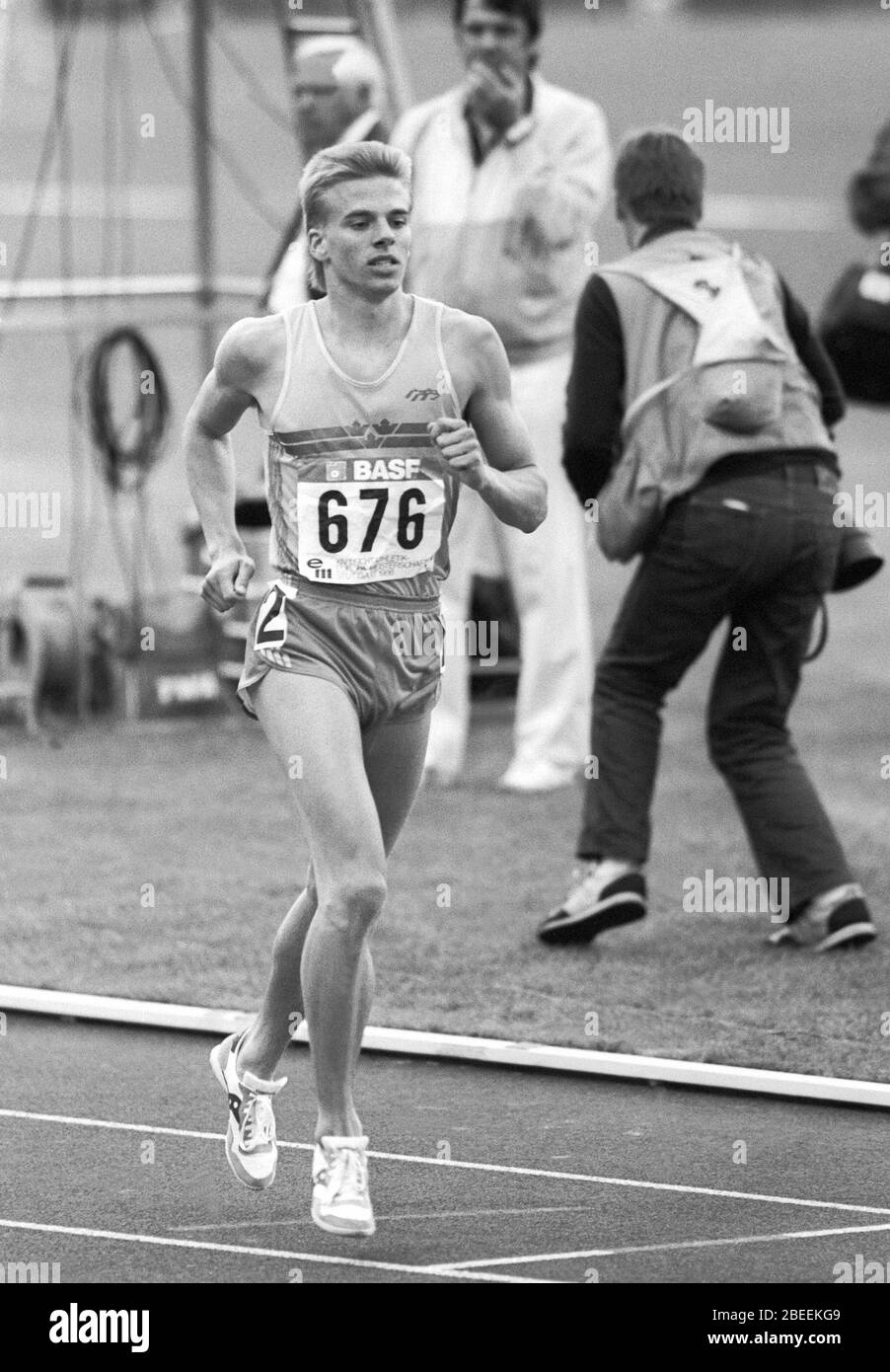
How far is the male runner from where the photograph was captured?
17.8 ft

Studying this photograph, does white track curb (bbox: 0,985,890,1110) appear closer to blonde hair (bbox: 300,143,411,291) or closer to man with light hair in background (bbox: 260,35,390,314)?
blonde hair (bbox: 300,143,411,291)

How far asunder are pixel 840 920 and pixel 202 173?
6.35m

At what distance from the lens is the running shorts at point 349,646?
5.56 m

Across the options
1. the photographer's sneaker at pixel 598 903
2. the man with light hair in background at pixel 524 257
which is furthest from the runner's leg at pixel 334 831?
the man with light hair in background at pixel 524 257

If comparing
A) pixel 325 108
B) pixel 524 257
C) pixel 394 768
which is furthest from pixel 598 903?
pixel 325 108

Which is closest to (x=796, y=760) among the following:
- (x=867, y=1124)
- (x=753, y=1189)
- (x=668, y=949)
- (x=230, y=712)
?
(x=668, y=949)

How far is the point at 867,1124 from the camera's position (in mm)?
6422

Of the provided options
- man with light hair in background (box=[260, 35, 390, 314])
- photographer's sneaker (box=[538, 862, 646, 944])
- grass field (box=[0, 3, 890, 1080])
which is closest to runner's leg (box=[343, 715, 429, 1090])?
grass field (box=[0, 3, 890, 1080])

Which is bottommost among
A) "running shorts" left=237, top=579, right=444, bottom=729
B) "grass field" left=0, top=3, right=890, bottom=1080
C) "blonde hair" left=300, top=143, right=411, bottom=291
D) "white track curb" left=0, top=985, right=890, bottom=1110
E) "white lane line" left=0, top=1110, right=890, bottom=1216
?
"grass field" left=0, top=3, right=890, bottom=1080

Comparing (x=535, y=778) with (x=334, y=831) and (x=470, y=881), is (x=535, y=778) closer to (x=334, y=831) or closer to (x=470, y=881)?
(x=470, y=881)

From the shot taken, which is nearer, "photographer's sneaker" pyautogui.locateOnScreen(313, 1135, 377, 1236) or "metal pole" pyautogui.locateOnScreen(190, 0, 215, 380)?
"photographer's sneaker" pyautogui.locateOnScreen(313, 1135, 377, 1236)

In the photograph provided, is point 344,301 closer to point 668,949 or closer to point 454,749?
point 668,949

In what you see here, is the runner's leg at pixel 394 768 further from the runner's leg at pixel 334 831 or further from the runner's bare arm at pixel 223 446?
the runner's bare arm at pixel 223 446

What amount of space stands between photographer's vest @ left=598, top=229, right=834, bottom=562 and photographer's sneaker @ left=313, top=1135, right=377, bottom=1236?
110 inches
